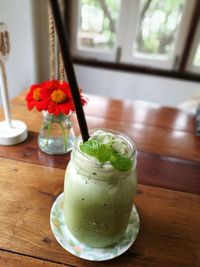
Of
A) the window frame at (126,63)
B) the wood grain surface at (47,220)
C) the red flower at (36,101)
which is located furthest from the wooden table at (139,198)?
the window frame at (126,63)

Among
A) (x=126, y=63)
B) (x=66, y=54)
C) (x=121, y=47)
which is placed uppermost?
(x=66, y=54)

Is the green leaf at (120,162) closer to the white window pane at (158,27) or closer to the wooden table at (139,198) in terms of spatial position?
the wooden table at (139,198)

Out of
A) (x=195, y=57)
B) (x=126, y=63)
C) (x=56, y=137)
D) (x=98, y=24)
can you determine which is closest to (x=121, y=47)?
(x=126, y=63)

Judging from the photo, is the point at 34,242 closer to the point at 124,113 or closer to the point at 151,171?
the point at 151,171

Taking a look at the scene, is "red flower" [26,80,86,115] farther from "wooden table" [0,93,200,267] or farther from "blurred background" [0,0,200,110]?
"blurred background" [0,0,200,110]

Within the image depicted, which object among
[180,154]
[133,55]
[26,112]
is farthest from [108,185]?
[133,55]

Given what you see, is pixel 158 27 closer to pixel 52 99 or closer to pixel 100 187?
pixel 52 99

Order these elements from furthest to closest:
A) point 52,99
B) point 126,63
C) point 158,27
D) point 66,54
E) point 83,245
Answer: point 126,63
point 158,27
point 52,99
point 83,245
point 66,54
